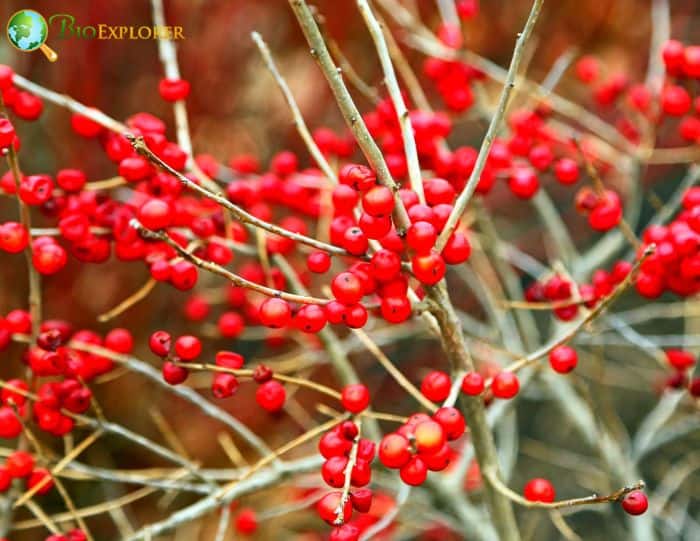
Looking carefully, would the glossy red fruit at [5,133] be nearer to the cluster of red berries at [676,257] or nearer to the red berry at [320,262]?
the red berry at [320,262]

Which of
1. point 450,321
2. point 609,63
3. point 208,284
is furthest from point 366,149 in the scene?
point 609,63

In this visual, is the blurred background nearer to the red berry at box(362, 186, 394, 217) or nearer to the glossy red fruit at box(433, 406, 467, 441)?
the glossy red fruit at box(433, 406, 467, 441)

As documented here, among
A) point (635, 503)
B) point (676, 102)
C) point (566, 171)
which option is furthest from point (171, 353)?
point (676, 102)

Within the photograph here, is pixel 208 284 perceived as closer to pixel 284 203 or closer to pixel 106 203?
pixel 284 203

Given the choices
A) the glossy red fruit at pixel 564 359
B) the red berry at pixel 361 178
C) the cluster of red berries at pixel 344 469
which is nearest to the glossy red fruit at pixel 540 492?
the glossy red fruit at pixel 564 359

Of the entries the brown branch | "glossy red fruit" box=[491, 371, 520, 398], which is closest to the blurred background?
"glossy red fruit" box=[491, 371, 520, 398]
